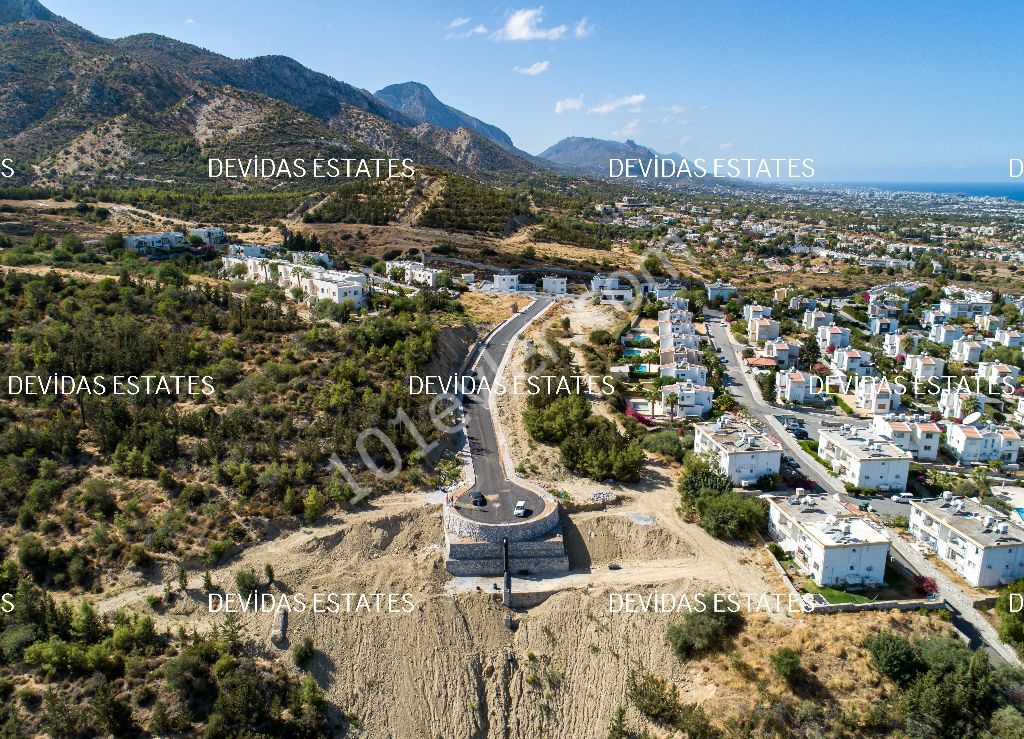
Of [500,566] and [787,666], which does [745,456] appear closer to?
[787,666]

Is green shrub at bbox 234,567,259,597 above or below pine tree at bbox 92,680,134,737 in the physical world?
above

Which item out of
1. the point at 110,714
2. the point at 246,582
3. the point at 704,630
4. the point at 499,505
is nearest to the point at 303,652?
the point at 246,582

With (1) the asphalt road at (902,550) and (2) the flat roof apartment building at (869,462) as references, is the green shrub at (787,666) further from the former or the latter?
(2) the flat roof apartment building at (869,462)

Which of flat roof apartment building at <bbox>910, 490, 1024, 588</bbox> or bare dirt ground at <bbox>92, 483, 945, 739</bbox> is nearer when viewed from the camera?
bare dirt ground at <bbox>92, 483, 945, 739</bbox>

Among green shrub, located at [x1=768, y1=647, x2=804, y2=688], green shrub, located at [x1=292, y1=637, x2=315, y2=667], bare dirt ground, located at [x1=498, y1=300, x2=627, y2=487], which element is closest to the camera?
green shrub, located at [x1=768, y1=647, x2=804, y2=688]

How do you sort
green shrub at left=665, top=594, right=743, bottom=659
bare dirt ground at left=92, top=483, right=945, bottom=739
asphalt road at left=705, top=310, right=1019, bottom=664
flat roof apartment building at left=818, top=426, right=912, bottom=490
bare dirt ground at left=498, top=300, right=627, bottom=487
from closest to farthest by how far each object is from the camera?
bare dirt ground at left=92, top=483, right=945, bottom=739 → green shrub at left=665, top=594, right=743, bottom=659 → asphalt road at left=705, top=310, right=1019, bottom=664 → bare dirt ground at left=498, top=300, right=627, bottom=487 → flat roof apartment building at left=818, top=426, right=912, bottom=490

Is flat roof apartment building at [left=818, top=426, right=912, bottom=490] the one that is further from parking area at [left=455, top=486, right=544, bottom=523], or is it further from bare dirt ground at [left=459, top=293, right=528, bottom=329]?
bare dirt ground at [left=459, top=293, right=528, bottom=329]

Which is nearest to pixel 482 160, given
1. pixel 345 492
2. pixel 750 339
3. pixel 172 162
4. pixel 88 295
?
pixel 172 162

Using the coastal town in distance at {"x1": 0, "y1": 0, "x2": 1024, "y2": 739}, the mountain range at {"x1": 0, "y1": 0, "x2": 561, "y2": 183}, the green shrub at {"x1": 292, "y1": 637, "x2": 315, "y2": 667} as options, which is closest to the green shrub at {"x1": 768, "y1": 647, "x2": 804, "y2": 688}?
the coastal town in distance at {"x1": 0, "y1": 0, "x2": 1024, "y2": 739}
